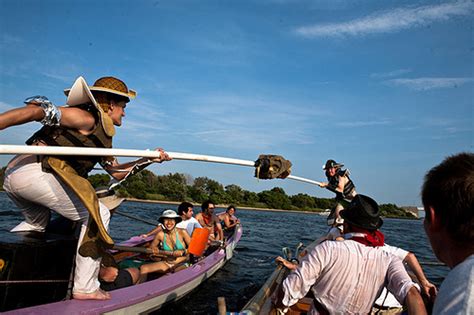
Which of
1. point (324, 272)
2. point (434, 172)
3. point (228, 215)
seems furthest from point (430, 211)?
point (228, 215)

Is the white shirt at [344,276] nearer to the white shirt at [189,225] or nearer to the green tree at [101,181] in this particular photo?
the green tree at [101,181]

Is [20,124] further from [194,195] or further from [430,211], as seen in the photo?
[194,195]

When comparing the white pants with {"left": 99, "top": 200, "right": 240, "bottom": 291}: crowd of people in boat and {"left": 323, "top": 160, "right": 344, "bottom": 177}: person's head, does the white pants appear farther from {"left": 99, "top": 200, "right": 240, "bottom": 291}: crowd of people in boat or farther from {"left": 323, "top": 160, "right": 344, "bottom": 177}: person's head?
{"left": 323, "top": 160, "right": 344, "bottom": 177}: person's head

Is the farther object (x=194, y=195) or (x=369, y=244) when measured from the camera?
(x=194, y=195)

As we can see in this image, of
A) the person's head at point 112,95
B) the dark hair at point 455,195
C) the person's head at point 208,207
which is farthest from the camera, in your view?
the person's head at point 208,207

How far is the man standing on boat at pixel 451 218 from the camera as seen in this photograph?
116cm

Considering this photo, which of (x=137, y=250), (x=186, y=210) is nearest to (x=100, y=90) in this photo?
(x=137, y=250)

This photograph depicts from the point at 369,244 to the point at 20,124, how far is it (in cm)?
298

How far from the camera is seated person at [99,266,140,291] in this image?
4.96m

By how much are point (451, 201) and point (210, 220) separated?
11343 millimetres

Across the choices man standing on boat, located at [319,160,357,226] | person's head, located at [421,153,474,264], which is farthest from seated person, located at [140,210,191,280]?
person's head, located at [421,153,474,264]

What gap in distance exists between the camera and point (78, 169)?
383 centimetres

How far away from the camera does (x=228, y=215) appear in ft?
49.9

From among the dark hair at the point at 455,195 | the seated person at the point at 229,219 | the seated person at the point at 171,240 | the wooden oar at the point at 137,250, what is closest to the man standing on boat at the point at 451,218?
the dark hair at the point at 455,195
